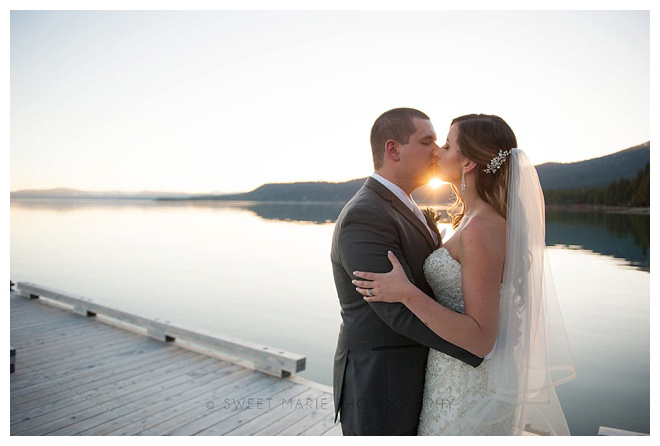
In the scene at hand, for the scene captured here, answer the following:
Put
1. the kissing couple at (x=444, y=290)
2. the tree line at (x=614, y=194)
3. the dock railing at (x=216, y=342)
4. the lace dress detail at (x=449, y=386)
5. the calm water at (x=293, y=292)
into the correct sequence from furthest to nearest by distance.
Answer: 1. the tree line at (x=614, y=194)
2. the calm water at (x=293, y=292)
3. the dock railing at (x=216, y=342)
4. the lace dress detail at (x=449, y=386)
5. the kissing couple at (x=444, y=290)

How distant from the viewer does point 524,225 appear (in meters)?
2.25

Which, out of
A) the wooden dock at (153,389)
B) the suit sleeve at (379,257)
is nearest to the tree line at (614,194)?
the wooden dock at (153,389)

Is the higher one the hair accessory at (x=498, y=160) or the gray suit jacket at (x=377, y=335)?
the hair accessory at (x=498, y=160)

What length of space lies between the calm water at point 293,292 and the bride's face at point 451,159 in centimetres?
556

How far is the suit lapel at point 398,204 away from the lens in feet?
7.28

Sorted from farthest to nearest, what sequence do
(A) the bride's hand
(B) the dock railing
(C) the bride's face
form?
(B) the dock railing, (C) the bride's face, (A) the bride's hand

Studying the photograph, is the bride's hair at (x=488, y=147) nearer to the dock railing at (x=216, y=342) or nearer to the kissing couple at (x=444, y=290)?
the kissing couple at (x=444, y=290)

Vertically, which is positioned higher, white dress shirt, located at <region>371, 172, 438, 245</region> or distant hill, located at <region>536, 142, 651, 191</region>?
distant hill, located at <region>536, 142, 651, 191</region>

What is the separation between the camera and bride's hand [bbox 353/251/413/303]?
1926mm

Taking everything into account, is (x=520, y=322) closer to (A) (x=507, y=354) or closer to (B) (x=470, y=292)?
(A) (x=507, y=354)

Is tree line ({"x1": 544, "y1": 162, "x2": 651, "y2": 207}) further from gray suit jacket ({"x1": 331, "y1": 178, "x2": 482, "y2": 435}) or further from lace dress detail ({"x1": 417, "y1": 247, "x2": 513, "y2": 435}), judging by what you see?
gray suit jacket ({"x1": 331, "y1": 178, "x2": 482, "y2": 435})

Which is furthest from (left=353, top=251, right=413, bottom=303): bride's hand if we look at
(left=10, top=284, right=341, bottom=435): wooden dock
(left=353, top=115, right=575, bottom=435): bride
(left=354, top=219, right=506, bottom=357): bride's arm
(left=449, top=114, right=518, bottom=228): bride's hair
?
(left=10, top=284, right=341, bottom=435): wooden dock

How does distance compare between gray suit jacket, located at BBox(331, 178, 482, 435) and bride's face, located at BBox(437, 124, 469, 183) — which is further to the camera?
bride's face, located at BBox(437, 124, 469, 183)
